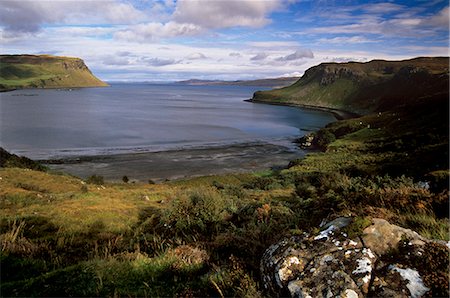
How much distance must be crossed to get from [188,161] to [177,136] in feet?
83.6

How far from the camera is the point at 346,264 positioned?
14.2 feet

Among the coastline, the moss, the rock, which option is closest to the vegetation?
the moss

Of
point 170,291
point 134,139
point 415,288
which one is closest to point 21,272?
point 170,291

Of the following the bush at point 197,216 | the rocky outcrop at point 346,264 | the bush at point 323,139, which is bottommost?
the bush at point 323,139

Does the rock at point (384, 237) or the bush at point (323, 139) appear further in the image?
the bush at point (323, 139)

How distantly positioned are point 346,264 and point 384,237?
0.81m

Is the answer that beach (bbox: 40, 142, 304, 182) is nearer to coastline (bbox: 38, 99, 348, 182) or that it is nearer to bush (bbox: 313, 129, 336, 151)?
coastline (bbox: 38, 99, 348, 182)

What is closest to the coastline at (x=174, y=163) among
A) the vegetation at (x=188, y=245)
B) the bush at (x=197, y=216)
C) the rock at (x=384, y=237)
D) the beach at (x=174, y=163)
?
the beach at (x=174, y=163)

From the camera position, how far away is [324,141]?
75625 millimetres

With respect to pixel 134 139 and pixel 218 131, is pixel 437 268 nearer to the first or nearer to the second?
pixel 134 139

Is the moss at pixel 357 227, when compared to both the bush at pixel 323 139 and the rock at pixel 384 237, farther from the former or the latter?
the bush at pixel 323 139

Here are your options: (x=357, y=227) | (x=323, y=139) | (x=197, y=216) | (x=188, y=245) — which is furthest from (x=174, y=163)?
(x=357, y=227)

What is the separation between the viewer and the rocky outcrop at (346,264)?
400 cm

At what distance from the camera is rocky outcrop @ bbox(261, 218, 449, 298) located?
157 inches
